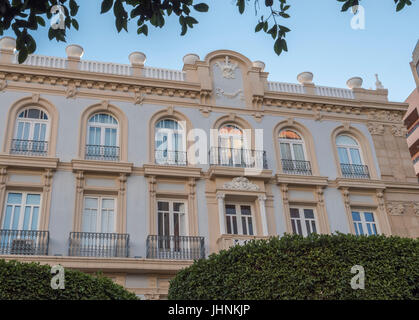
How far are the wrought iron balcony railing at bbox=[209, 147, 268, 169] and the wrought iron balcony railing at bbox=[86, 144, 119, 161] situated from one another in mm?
3852

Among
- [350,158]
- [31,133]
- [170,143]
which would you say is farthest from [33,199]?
[350,158]

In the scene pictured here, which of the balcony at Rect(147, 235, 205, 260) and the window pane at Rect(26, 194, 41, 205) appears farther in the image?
the window pane at Rect(26, 194, 41, 205)

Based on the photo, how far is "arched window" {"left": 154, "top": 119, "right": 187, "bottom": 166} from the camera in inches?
827

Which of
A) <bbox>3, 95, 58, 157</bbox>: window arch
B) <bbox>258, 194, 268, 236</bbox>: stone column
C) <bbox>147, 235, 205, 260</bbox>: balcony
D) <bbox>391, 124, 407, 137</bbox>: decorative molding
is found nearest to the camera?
<bbox>147, 235, 205, 260</bbox>: balcony

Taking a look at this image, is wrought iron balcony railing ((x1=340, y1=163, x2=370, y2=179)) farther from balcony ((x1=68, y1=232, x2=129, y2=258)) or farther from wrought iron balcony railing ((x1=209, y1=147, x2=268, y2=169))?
balcony ((x1=68, y1=232, x2=129, y2=258))

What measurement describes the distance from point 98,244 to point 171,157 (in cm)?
472

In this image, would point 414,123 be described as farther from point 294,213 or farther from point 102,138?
point 102,138

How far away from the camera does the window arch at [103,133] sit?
20.4m

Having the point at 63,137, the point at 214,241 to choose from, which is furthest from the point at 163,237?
the point at 63,137

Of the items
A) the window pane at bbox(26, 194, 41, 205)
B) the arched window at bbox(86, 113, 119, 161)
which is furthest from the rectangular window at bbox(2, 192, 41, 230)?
the arched window at bbox(86, 113, 119, 161)

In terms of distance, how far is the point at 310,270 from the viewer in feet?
38.3

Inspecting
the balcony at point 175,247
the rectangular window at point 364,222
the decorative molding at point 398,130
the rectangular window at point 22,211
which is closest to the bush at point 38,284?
the balcony at point 175,247
